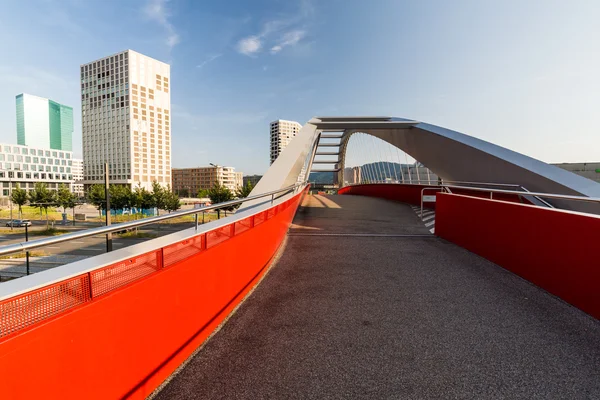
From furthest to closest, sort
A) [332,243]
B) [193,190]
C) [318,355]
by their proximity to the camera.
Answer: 1. [193,190]
2. [332,243]
3. [318,355]

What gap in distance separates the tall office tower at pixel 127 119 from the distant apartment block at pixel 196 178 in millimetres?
27432

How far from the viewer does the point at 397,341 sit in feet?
8.96

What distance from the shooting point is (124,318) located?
6.12 ft

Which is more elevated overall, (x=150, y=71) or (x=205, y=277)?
(x=150, y=71)

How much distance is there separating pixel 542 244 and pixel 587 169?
885 inches

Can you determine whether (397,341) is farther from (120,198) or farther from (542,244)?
(120,198)

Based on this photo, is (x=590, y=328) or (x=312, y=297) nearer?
(x=590, y=328)

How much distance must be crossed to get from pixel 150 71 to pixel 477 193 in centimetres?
13475

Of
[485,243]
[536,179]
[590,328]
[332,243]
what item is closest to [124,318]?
[590,328]

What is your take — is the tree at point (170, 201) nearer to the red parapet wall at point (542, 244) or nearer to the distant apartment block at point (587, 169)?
the distant apartment block at point (587, 169)

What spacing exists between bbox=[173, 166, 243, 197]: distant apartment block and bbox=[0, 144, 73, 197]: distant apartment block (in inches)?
1962

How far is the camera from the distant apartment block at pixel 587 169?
1796 centimetres

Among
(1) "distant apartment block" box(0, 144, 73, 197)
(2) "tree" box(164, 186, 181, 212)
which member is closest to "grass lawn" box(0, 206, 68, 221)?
(2) "tree" box(164, 186, 181, 212)

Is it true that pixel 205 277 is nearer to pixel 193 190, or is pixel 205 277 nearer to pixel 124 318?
pixel 124 318
